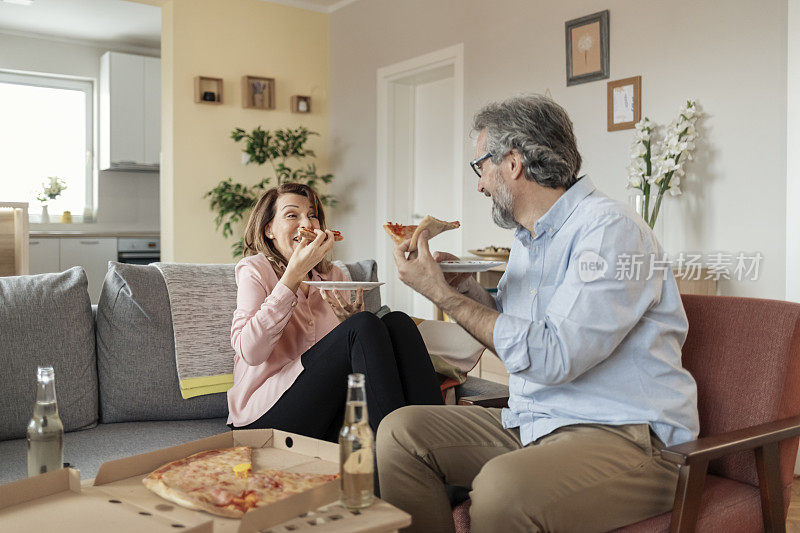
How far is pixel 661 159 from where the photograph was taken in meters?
3.52

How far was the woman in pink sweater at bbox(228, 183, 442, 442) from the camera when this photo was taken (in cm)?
202

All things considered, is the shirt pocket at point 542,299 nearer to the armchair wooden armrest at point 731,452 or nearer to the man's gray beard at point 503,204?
the man's gray beard at point 503,204

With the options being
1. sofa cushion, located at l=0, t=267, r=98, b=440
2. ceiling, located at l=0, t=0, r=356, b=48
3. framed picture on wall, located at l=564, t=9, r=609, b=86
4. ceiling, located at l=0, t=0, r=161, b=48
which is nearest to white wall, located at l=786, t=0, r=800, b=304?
framed picture on wall, located at l=564, t=9, r=609, b=86

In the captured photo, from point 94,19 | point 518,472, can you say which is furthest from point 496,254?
point 94,19

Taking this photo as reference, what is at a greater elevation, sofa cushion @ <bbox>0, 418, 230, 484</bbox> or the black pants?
the black pants

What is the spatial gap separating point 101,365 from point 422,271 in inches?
46.6

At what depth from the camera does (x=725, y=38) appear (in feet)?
11.4

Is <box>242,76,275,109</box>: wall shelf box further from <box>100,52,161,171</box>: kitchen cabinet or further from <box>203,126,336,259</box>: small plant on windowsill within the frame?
<box>100,52,161,171</box>: kitchen cabinet

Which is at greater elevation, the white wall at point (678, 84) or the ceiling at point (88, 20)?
the ceiling at point (88, 20)

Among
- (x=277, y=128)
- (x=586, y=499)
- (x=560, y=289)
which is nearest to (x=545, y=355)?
(x=560, y=289)

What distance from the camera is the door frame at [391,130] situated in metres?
5.11

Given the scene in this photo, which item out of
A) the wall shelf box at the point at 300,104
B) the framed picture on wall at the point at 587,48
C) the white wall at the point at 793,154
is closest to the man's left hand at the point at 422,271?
the white wall at the point at 793,154

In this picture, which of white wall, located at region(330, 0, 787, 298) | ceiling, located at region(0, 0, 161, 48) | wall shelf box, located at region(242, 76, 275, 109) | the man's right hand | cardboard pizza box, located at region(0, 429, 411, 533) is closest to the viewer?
cardboard pizza box, located at region(0, 429, 411, 533)

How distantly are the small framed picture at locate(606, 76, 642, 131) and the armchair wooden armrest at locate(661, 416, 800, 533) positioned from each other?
252cm
